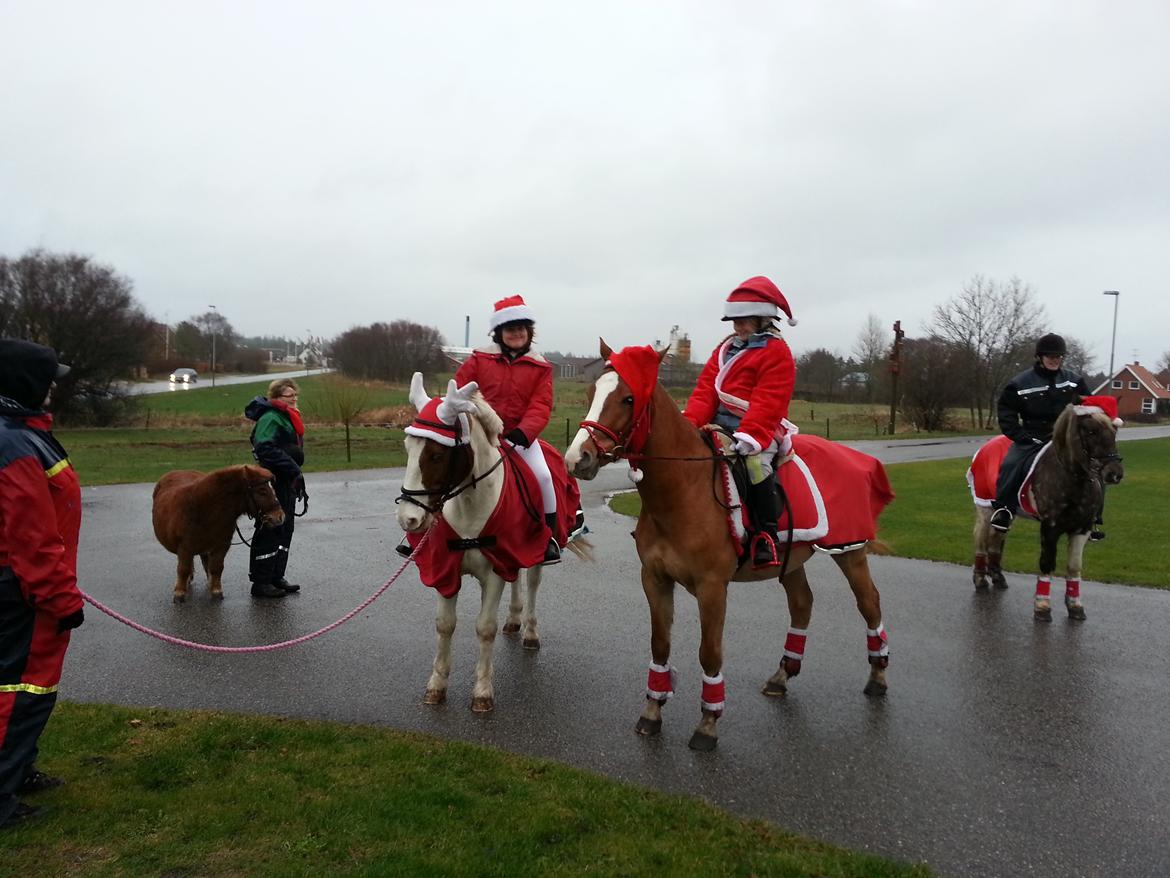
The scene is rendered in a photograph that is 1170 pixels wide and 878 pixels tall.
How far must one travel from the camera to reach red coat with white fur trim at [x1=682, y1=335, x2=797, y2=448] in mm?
4484

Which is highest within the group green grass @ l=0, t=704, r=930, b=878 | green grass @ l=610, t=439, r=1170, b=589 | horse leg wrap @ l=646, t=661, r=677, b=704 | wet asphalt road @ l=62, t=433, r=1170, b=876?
horse leg wrap @ l=646, t=661, r=677, b=704

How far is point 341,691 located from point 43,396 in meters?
2.80

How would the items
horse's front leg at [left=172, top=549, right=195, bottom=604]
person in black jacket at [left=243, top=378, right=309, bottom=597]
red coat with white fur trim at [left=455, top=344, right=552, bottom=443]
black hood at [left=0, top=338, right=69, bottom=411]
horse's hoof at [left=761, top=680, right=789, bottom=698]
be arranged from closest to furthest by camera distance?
black hood at [left=0, top=338, right=69, bottom=411]
horse's hoof at [left=761, top=680, right=789, bottom=698]
red coat with white fur trim at [left=455, top=344, right=552, bottom=443]
horse's front leg at [left=172, top=549, right=195, bottom=604]
person in black jacket at [left=243, top=378, right=309, bottom=597]

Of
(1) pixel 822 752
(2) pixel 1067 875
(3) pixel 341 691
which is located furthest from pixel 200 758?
(2) pixel 1067 875

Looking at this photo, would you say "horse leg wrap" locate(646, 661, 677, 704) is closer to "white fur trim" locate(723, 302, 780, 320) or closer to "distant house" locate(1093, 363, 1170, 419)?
"white fur trim" locate(723, 302, 780, 320)

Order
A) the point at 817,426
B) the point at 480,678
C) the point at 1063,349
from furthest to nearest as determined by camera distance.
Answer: the point at 817,426 → the point at 1063,349 → the point at 480,678

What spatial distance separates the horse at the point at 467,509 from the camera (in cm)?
440

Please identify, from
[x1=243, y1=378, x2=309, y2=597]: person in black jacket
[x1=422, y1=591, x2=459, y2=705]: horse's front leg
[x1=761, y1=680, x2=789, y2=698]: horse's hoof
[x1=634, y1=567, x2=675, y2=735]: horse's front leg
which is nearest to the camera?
[x1=634, y1=567, x2=675, y2=735]: horse's front leg

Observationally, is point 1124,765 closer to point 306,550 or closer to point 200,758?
point 200,758

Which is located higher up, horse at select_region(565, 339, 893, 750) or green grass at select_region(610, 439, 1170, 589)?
horse at select_region(565, 339, 893, 750)

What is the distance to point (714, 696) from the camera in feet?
14.7

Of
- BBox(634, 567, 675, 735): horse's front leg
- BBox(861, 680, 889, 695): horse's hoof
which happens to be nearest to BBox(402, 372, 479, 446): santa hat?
BBox(634, 567, 675, 735): horse's front leg

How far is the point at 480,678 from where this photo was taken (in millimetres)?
5070

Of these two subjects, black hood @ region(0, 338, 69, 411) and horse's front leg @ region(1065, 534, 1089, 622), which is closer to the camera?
black hood @ region(0, 338, 69, 411)
